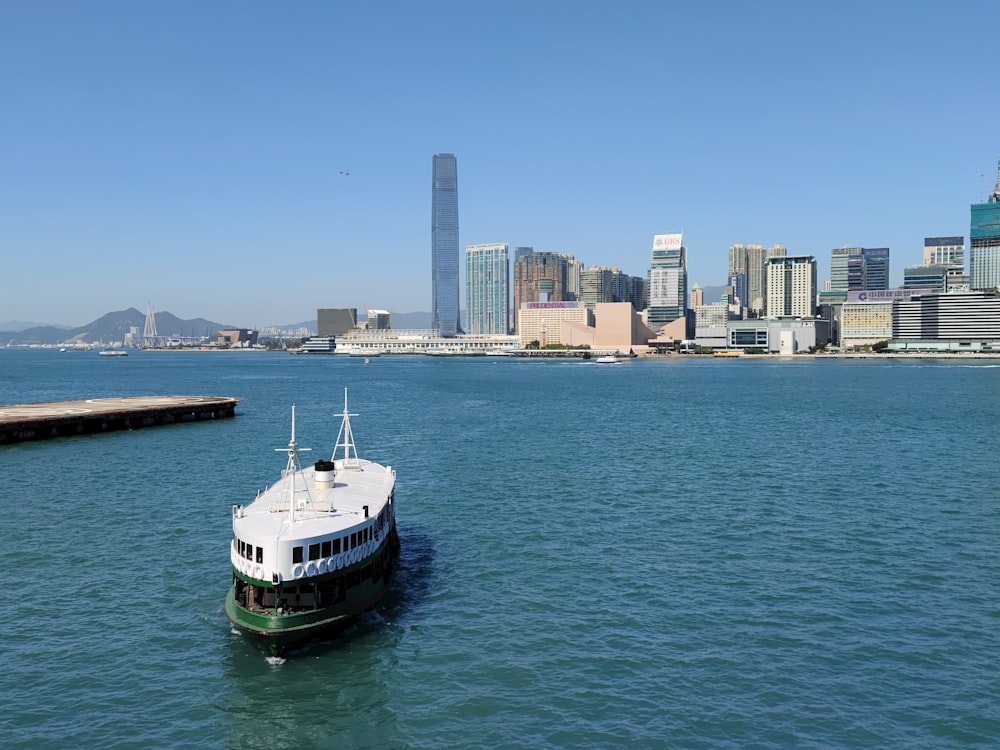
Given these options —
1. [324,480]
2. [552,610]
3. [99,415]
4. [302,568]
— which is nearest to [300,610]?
[302,568]

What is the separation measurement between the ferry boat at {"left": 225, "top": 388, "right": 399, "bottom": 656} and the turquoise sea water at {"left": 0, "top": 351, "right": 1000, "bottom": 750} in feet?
3.46

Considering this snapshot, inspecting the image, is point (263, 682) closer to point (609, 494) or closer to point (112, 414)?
A: point (609, 494)

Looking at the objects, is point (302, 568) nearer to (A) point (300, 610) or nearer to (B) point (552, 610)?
(A) point (300, 610)

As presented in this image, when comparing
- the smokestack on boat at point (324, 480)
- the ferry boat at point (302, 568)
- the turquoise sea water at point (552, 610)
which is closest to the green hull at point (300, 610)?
the ferry boat at point (302, 568)

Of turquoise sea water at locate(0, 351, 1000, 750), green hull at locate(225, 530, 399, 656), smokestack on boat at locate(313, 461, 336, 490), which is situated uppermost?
smokestack on boat at locate(313, 461, 336, 490)

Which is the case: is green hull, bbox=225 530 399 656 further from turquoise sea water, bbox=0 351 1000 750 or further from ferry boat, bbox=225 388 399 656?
turquoise sea water, bbox=0 351 1000 750

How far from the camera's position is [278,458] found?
69938mm

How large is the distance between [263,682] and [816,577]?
24002 millimetres

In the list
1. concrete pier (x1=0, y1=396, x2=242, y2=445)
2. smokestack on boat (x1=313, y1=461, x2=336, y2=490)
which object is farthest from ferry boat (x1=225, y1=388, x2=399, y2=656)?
concrete pier (x1=0, y1=396, x2=242, y2=445)

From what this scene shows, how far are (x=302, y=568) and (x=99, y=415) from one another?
237 feet

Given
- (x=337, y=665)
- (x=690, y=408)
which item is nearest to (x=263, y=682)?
(x=337, y=665)

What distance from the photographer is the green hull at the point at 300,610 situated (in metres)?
26.4

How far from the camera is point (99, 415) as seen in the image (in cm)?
8788

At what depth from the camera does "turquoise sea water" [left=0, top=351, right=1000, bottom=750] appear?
74.5ft
